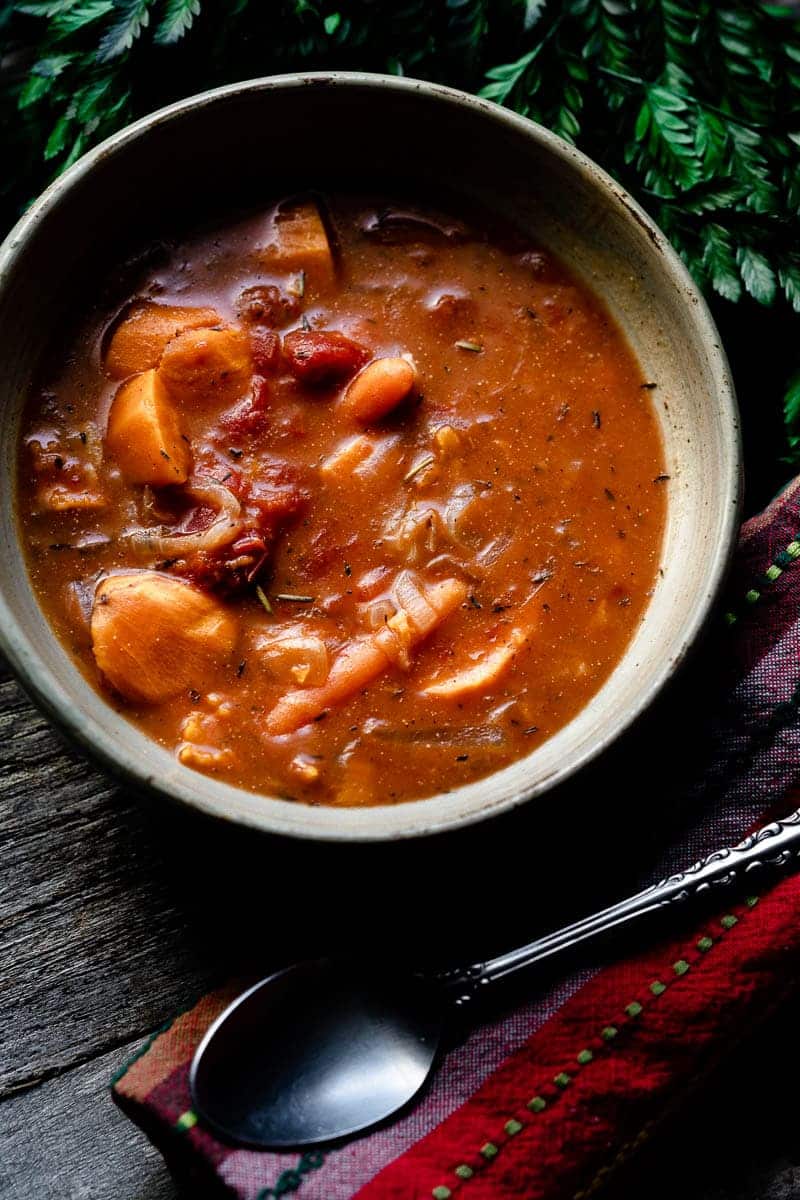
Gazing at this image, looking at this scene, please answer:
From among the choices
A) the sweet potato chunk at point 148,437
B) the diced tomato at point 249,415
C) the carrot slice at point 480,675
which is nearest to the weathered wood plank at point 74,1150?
the carrot slice at point 480,675

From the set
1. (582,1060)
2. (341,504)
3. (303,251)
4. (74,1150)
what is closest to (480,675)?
(341,504)

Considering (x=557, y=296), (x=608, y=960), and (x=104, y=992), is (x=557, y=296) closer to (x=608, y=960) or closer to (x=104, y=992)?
(x=608, y=960)

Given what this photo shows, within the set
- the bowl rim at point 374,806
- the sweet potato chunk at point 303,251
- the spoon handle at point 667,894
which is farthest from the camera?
the sweet potato chunk at point 303,251

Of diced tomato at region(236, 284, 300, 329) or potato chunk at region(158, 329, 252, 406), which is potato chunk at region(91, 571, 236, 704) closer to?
potato chunk at region(158, 329, 252, 406)

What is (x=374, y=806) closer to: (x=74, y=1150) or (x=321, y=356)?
(x=321, y=356)

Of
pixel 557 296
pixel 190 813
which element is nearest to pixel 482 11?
pixel 557 296

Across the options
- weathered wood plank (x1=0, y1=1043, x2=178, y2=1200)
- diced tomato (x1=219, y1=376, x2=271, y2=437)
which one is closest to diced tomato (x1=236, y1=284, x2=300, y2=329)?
diced tomato (x1=219, y1=376, x2=271, y2=437)

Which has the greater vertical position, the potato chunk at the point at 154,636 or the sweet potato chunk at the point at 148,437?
the sweet potato chunk at the point at 148,437

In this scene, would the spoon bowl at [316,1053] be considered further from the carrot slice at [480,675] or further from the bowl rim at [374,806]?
the carrot slice at [480,675]
